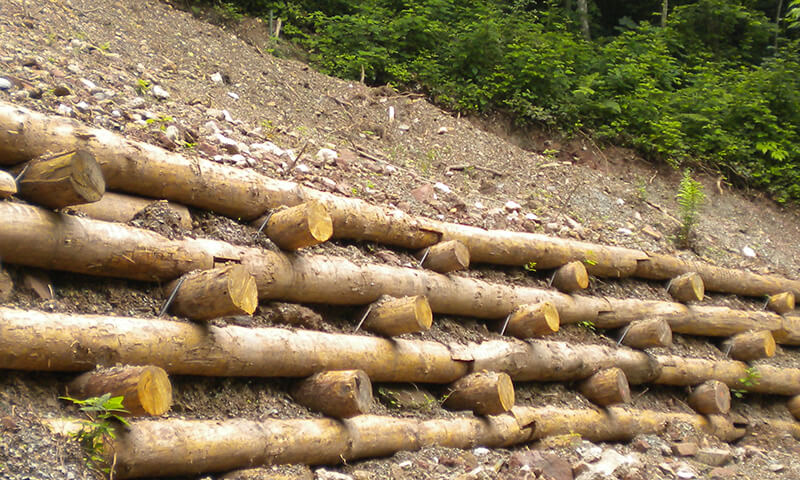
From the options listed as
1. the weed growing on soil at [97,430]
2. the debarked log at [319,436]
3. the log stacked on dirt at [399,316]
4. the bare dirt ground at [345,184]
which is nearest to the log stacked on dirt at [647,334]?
the bare dirt ground at [345,184]

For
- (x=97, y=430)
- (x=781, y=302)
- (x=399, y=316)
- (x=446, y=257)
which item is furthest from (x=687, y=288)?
(x=97, y=430)

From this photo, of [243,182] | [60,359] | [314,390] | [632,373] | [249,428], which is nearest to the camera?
Answer: [60,359]

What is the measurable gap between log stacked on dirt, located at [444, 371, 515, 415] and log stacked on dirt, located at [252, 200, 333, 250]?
1.70 metres

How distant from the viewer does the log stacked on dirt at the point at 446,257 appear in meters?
6.25

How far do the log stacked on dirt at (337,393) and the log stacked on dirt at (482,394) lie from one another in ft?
3.92

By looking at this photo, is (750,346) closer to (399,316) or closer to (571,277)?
(571,277)

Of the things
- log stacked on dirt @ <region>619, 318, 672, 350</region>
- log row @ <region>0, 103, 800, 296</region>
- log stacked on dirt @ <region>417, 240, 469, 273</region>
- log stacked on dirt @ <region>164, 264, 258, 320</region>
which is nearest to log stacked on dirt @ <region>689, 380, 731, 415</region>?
log stacked on dirt @ <region>619, 318, 672, 350</region>

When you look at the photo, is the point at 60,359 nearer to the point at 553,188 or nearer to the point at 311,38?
the point at 553,188

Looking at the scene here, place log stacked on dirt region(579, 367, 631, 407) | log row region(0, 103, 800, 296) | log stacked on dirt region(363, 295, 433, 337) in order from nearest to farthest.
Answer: log row region(0, 103, 800, 296) < log stacked on dirt region(363, 295, 433, 337) < log stacked on dirt region(579, 367, 631, 407)

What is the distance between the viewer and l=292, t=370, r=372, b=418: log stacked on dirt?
4684 mm

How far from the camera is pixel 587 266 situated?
25.8 ft

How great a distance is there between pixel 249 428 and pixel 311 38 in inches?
360

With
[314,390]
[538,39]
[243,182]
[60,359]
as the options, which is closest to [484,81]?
[538,39]

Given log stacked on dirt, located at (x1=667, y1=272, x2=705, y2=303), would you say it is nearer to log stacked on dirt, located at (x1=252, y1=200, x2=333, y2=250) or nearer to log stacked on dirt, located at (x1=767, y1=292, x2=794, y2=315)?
log stacked on dirt, located at (x1=767, y1=292, x2=794, y2=315)
